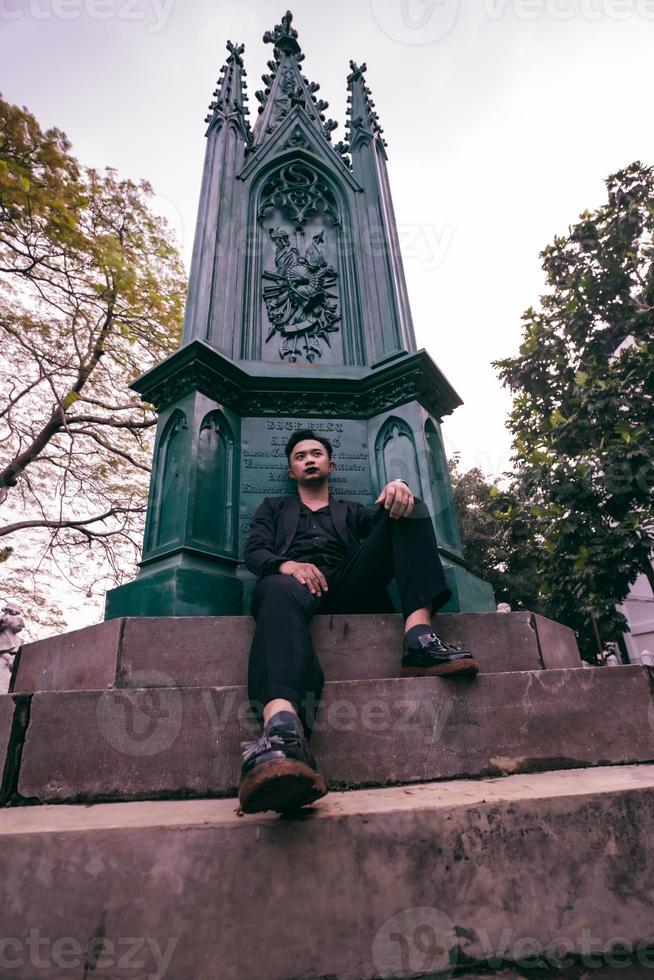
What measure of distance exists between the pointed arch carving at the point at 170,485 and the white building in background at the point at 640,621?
73.3ft

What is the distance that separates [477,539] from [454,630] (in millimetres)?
18805

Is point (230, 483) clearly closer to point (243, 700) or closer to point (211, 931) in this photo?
point (243, 700)

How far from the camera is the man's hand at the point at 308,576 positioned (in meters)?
2.36

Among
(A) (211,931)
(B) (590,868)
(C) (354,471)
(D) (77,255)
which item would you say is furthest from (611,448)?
(D) (77,255)

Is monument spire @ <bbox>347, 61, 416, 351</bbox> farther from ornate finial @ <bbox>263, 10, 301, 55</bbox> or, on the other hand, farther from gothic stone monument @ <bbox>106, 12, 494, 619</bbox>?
ornate finial @ <bbox>263, 10, 301, 55</bbox>

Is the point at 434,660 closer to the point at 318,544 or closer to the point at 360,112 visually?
the point at 318,544

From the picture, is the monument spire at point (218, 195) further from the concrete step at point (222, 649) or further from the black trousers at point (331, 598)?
the concrete step at point (222, 649)

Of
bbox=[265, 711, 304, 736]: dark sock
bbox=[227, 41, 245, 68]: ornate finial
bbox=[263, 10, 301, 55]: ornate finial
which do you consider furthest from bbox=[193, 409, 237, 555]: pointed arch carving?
bbox=[263, 10, 301, 55]: ornate finial

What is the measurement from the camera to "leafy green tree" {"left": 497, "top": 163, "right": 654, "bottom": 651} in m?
9.56

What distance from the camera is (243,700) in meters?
2.02

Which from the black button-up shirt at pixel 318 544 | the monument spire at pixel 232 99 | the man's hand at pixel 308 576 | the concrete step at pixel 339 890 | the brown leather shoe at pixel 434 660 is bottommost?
the concrete step at pixel 339 890

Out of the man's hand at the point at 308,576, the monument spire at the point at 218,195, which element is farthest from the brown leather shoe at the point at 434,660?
the monument spire at the point at 218,195

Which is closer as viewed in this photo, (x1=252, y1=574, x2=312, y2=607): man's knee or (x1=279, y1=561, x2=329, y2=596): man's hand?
(x1=252, y1=574, x2=312, y2=607): man's knee

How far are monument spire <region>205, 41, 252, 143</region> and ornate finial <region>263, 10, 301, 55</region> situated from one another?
998 mm
